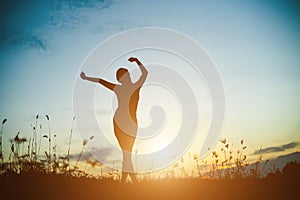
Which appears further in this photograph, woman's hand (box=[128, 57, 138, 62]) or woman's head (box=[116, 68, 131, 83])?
woman's hand (box=[128, 57, 138, 62])

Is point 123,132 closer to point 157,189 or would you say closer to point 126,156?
point 126,156

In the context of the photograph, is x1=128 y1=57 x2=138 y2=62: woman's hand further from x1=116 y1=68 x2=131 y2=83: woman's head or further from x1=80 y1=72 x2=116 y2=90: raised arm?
x1=80 y1=72 x2=116 y2=90: raised arm

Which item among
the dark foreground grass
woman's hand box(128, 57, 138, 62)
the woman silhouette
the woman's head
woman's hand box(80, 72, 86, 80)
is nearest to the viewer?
the dark foreground grass

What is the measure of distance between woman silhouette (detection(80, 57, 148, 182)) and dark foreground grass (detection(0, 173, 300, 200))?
75 cm

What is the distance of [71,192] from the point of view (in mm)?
7387

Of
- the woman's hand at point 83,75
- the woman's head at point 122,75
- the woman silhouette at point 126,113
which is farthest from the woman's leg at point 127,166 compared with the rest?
the woman's hand at point 83,75

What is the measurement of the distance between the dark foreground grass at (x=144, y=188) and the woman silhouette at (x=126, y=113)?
753 mm

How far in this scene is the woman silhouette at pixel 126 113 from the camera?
9.34 metres

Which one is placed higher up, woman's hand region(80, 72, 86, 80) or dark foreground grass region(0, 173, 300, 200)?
woman's hand region(80, 72, 86, 80)

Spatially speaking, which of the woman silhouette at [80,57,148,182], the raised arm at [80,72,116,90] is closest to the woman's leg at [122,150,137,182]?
the woman silhouette at [80,57,148,182]

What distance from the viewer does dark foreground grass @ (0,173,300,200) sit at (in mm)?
7266

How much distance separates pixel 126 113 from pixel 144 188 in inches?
74.0

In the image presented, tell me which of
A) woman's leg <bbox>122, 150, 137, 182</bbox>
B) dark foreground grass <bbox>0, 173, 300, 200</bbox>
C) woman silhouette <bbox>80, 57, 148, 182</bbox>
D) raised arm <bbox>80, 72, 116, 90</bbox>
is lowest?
dark foreground grass <bbox>0, 173, 300, 200</bbox>

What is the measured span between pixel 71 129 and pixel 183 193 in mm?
3112
